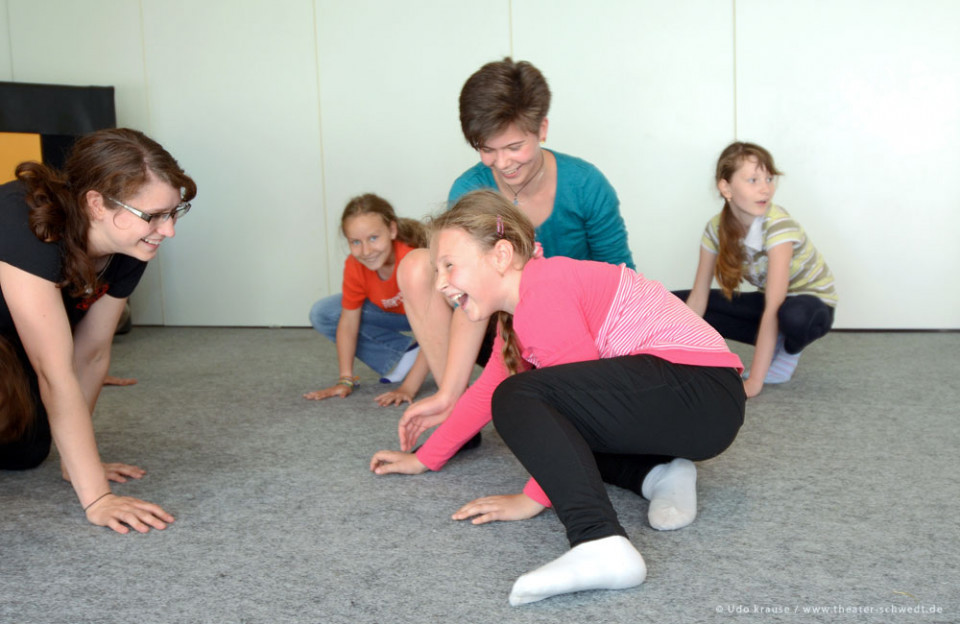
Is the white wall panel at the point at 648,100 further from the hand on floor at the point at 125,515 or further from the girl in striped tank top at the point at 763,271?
the hand on floor at the point at 125,515

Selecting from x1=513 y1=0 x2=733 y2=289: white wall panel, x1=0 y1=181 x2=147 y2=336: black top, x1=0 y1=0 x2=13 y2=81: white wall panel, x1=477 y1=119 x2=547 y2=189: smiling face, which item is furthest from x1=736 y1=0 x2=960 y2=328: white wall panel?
x1=0 y1=0 x2=13 y2=81: white wall panel

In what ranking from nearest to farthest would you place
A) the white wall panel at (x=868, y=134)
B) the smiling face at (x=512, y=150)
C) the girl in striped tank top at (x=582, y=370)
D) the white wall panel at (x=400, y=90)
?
the girl in striped tank top at (x=582, y=370)
the smiling face at (x=512, y=150)
the white wall panel at (x=868, y=134)
the white wall panel at (x=400, y=90)

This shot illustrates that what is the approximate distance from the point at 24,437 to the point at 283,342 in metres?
1.59

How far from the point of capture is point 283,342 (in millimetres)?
3139

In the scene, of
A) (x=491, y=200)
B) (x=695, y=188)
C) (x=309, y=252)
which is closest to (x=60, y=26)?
(x=309, y=252)

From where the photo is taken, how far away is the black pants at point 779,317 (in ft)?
6.98

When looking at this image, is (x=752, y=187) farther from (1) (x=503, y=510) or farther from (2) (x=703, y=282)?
(1) (x=503, y=510)

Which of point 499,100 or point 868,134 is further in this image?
point 868,134

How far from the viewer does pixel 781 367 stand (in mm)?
2246

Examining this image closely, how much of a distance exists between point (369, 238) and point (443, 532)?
1103mm

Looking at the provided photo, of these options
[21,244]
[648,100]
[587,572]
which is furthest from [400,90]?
[587,572]

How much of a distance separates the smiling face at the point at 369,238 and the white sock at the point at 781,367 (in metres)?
1.09

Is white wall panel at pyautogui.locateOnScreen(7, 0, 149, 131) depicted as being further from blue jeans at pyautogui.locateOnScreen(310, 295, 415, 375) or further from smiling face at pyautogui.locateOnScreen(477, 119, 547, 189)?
smiling face at pyautogui.locateOnScreen(477, 119, 547, 189)

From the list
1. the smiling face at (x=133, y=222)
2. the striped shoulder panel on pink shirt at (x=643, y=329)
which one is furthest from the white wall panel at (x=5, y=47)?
the striped shoulder panel on pink shirt at (x=643, y=329)
